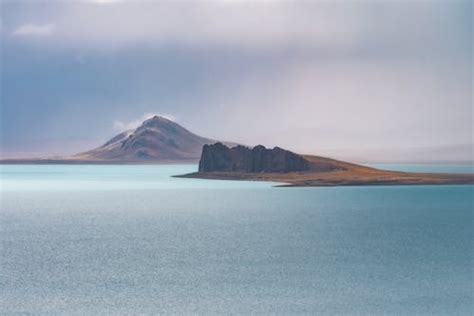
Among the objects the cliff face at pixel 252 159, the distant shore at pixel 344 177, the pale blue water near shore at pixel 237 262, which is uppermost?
the cliff face at pixel 252 159

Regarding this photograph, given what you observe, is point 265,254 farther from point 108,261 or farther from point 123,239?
point 123,239

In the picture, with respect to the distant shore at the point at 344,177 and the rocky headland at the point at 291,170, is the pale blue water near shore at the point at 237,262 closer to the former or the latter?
the distant shore at the point at 344,177

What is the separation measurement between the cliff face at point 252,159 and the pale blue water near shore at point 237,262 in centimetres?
7289

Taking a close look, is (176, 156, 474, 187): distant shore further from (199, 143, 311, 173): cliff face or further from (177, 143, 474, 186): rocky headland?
(199, 143, 311, 173): cliff face

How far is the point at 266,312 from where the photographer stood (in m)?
30.2

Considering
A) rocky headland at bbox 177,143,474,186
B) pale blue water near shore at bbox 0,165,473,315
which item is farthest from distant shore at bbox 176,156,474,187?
pale blue water near shore at bbox 0,165,473,315

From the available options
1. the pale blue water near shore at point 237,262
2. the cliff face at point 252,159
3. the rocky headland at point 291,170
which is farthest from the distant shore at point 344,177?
the pale blue water near shore at point 237,262

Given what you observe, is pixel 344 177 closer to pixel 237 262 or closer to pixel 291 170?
pixel 291 170

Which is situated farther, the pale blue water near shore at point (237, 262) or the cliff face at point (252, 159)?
the cliff face at point (252, 159)

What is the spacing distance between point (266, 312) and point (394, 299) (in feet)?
22.1

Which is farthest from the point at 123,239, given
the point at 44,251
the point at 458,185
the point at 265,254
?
the point at 458,185

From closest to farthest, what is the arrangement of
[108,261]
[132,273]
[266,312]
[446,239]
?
[266,312], [132,273], [108,261], [446,239]

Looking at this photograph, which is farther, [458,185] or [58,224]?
[458,185]

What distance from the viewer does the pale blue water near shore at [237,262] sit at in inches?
1258
